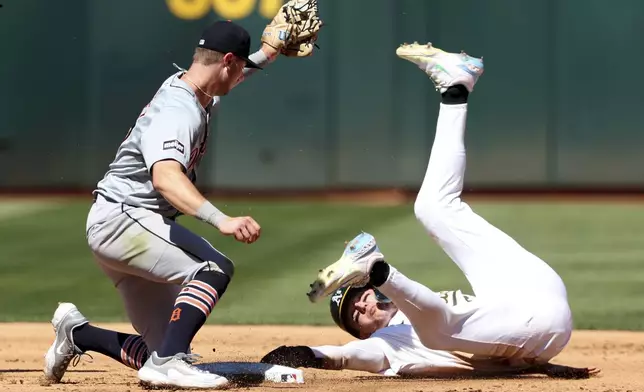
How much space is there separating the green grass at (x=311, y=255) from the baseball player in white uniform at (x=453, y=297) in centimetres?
237

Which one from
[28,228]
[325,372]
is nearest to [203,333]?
[325,372]

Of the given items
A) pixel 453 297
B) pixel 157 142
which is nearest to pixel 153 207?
pixel 157 142

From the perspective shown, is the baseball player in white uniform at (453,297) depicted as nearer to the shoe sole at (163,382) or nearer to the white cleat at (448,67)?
the white cleat at (448,67)

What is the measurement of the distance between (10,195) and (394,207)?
435 centimetres

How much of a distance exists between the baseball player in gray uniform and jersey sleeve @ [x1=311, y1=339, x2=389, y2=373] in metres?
0.70

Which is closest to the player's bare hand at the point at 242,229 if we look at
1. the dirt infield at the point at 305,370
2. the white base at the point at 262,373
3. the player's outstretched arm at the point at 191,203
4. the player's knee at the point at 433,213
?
the player's outstretched arm at the point at 191,203

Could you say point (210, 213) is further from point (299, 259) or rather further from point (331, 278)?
point (299, 259)

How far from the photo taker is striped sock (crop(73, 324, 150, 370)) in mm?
5523

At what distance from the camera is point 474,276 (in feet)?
17.7

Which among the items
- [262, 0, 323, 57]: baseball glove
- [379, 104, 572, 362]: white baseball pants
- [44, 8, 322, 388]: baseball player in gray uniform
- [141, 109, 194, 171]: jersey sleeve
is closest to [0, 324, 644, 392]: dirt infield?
[379, 104, 572, 362]: white baseball pants

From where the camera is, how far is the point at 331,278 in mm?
4918

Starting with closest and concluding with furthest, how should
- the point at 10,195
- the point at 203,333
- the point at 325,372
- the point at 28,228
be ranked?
the point at 325,372 → the point at 203,333 → the point at 28,228 → the point at 10,195

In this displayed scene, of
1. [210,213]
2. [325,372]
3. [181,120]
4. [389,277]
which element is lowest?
[325,372]

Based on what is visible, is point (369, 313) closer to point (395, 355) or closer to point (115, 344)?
point (395, 355)
